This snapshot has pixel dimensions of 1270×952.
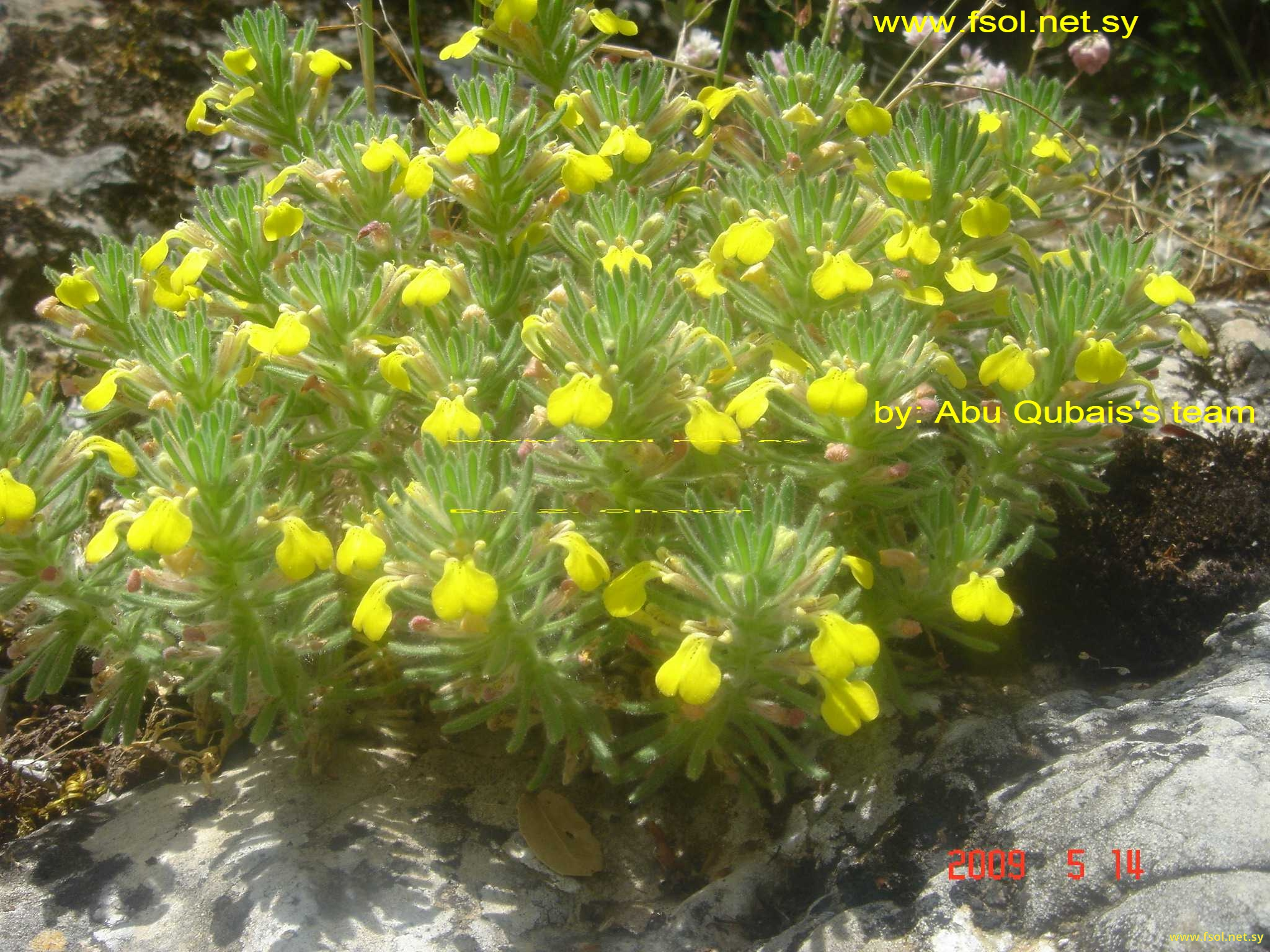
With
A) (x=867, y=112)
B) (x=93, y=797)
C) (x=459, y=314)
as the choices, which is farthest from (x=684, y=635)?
(x=93, y=797)

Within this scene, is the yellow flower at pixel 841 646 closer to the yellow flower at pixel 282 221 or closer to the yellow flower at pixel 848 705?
the yellow flower at pixel 848 705

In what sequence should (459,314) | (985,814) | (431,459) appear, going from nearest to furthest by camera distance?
(431,459) < (985,814) < (459,314)

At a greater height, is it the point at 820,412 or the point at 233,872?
the point at 820,412

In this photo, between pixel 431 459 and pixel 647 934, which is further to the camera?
pixel 647 934

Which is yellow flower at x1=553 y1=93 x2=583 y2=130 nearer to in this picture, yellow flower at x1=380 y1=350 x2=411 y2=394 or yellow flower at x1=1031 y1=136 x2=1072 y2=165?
yellow flower at x1=380 y1=350 x2=411 y2=394

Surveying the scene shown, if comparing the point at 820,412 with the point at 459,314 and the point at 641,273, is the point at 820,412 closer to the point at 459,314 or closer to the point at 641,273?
the point at 641,273

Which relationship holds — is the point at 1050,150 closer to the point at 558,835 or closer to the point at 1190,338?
the point at 1190,338

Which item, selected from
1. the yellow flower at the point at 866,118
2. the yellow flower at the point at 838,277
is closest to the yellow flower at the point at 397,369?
the yellow flower at the point at 838,277
